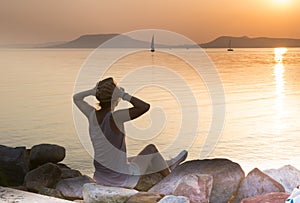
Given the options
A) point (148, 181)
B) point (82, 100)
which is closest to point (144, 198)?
point (82, 100)

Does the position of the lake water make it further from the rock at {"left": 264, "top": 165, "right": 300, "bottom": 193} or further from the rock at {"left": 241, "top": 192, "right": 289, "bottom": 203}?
the rock at {"left": 241, "top": 192, "right": 289, "bottom": 203}

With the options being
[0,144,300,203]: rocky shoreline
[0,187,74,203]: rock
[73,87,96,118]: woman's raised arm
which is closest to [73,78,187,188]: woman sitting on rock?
[73,87,96,118]: woman's raised arm

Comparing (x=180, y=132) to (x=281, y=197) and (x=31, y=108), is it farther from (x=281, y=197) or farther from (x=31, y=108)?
(x=281, y=197)

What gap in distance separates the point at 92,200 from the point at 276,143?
4.21 metres

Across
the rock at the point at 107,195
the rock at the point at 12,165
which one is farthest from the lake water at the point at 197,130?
the rock at the point at 107,195

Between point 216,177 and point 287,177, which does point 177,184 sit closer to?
point 216,177

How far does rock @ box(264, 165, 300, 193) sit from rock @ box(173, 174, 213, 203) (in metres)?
0.79

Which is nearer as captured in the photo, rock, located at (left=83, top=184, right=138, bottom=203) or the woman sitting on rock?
rock, located at (left=83, top=184, right=138, bottom=203)

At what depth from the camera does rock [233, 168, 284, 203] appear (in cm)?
→ 364

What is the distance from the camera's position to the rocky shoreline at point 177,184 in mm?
2945

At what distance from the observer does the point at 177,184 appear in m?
3.43

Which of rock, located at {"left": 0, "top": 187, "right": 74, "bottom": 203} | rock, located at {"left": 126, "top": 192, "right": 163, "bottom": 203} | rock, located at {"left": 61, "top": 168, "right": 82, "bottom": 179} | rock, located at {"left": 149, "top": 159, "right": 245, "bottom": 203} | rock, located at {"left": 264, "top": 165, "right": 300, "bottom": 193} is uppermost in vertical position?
rock, located at {"left": 0, "top": 187, "right": 74, "bottom": 203}

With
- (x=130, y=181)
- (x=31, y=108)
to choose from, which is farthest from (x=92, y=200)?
(x=31, y=108)

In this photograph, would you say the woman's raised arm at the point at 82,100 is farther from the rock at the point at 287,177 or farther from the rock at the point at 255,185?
the rock at the point at 287,177
